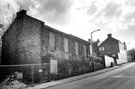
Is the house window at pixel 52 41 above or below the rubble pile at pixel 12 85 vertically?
above

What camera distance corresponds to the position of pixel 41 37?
57.8ft

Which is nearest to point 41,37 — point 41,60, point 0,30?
point 41,60

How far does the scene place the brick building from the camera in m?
17.4

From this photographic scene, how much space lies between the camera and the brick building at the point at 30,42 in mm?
17359

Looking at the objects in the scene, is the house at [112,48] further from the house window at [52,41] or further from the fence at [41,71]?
the house window at [52,41]

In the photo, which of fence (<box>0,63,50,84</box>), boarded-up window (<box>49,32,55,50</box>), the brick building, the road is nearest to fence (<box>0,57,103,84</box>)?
fence (<box>0,63,50,84</box>)

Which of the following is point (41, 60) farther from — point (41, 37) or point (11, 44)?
point (11, 44)

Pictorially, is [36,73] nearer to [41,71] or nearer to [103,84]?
[41,71]

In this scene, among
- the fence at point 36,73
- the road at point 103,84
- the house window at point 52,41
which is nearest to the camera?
the road at point 103,84

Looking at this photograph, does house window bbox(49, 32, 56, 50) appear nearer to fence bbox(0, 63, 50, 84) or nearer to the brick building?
the brick building

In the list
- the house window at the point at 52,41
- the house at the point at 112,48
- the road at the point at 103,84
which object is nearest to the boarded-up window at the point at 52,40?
the house window at the point at 52,41

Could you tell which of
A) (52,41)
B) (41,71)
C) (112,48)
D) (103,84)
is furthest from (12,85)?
(112,48)

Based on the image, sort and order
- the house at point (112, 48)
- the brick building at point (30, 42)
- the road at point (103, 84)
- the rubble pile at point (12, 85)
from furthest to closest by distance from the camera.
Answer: the house at point (112, 48), the brick building at point (30, 42), the rubble pile at point (12, 85), the road at point (103, 84)

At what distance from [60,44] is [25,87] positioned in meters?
10.6
